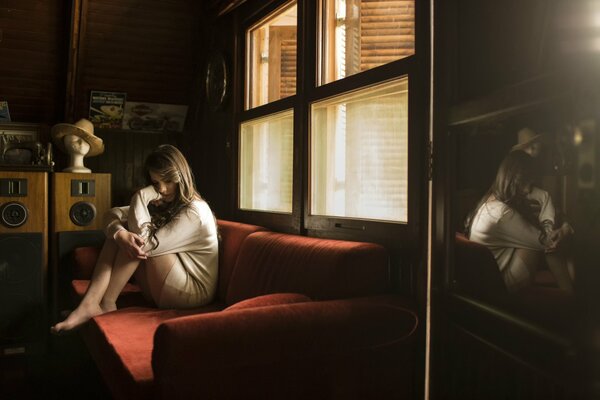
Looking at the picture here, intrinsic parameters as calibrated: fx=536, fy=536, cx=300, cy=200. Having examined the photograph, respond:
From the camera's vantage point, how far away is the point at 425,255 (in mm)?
1868

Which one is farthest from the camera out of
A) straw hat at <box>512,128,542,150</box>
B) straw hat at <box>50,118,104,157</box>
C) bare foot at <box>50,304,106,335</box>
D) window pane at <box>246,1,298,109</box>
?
straw hat at <box>50,118,104,157</box>

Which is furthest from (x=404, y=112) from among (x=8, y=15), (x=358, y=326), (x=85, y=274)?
(x=8, y=15)

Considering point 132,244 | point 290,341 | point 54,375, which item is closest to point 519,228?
point 290,341

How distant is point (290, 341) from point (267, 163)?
6.12 feet

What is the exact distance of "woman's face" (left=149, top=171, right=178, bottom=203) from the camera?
2.65 meters

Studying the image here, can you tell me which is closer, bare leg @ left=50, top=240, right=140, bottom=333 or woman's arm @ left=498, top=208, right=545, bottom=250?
woman's arm @ left=498, top=208, right=545, bottom=250

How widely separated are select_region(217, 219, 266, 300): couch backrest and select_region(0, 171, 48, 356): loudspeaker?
51.2 inches

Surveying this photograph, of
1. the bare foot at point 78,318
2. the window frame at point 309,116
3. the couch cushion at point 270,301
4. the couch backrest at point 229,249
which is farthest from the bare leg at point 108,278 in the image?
the couch cushion at point 270,301

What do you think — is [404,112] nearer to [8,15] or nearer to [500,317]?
[500,317]

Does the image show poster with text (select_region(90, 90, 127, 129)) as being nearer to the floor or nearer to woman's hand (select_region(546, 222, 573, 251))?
the floor

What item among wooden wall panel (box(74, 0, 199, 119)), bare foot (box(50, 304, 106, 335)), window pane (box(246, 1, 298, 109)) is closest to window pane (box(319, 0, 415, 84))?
window pane (box(246, 1, 298, 109))

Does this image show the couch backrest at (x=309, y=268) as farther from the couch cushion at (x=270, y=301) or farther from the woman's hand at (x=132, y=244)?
the woman's hand at (x=132, y=244)

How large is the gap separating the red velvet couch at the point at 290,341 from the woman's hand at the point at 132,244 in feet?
0.94

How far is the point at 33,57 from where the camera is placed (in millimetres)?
3867
